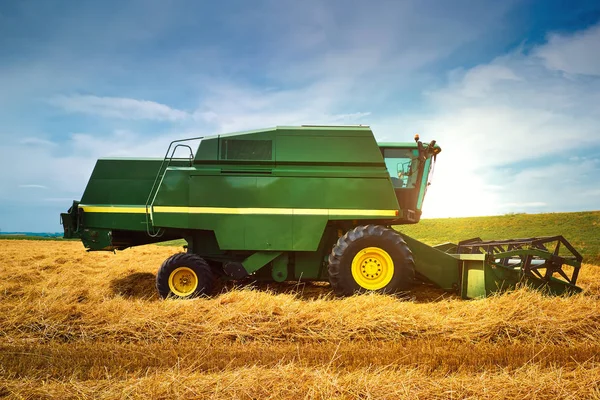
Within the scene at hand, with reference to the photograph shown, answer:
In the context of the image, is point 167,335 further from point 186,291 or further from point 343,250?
point 343,250

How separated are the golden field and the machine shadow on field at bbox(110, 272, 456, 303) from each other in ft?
0.34

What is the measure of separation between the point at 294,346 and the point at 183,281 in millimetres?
2934

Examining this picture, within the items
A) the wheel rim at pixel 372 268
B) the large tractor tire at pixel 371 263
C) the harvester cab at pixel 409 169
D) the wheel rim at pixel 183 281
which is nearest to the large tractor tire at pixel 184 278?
the wheel rim at pixel 183 281

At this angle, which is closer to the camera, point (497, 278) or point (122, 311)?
point (122, 311)

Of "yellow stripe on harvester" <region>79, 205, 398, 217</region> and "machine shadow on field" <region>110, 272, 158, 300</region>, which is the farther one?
"machine shadow on field" <region>110, 272, 158, 300</region>

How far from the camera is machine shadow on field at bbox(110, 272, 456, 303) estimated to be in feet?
22.8

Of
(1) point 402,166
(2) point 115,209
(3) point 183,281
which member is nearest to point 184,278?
(3) point 183,281

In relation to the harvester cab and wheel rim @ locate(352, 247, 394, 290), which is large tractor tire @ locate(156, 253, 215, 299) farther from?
the harvester cab

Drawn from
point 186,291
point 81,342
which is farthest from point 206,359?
point 186,291

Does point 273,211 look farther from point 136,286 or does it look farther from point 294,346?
point 136,286

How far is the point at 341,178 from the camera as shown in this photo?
691 centimetres

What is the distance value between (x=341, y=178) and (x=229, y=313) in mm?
2848

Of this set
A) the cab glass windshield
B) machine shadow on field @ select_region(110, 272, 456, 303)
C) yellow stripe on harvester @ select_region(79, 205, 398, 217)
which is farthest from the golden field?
the cab glass windshield

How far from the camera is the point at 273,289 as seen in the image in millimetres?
7695
